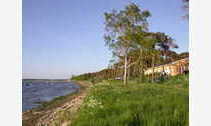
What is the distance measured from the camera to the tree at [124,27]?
2.34m

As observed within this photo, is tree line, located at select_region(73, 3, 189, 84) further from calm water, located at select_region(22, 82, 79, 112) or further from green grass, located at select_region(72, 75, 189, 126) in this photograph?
calm water, located at select_region(22, 82, 79, 112)

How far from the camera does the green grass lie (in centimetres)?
207

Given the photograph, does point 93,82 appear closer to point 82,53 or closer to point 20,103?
point 82,53

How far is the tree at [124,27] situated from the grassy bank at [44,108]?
15.9 inches

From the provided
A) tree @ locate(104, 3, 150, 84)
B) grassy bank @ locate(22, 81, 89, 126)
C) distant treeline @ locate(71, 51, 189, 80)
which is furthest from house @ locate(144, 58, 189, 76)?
grassy bank @ locate(22, 81, 89, 126)

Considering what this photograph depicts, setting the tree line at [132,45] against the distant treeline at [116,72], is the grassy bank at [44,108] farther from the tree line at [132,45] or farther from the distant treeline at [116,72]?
the tree line at [132,45]

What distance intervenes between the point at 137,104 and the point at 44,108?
0.89 metres

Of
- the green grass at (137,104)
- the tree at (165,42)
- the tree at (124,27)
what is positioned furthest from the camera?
the tree at (124,27)

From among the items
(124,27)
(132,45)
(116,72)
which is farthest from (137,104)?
(124,27)

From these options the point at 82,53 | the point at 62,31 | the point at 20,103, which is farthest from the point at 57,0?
the point at 20,103

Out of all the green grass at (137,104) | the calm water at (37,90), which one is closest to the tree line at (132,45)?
the green grass at (137,104)

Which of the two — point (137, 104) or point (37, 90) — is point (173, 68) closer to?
point (137, 104)

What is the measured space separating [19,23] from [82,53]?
548mm

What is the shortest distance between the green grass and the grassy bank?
170mm
